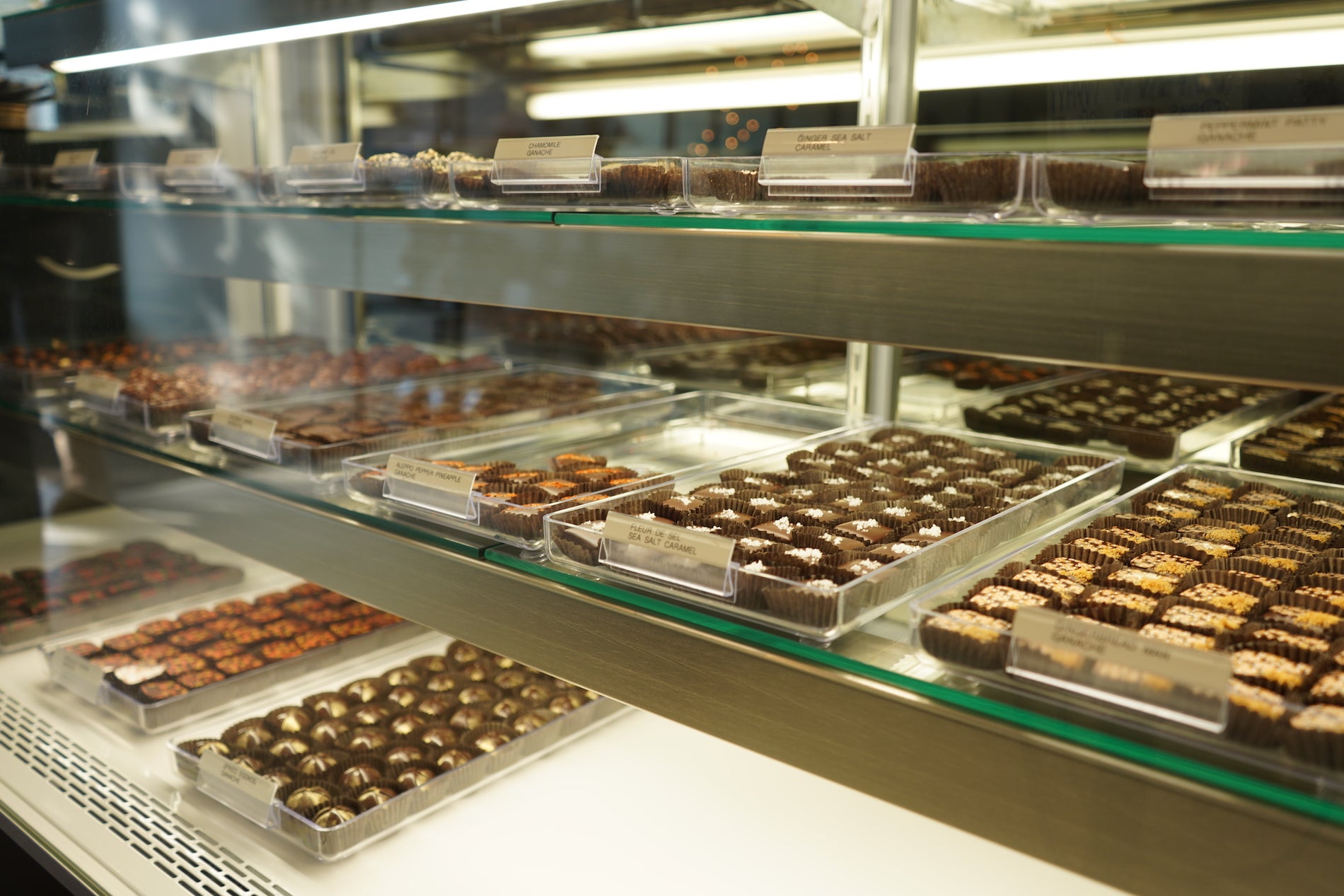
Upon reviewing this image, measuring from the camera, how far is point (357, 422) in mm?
1896

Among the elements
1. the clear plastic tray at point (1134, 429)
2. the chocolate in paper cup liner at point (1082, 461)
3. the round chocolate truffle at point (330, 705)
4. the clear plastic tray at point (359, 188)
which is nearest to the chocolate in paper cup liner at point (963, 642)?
the chocolate in paper cup liner at point (1082, 461)

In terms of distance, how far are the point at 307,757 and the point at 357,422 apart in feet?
1.99

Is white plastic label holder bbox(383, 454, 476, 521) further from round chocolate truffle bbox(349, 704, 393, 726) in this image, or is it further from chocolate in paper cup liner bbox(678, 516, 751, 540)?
round chocolate truffle bbox(349, 704, 393, 726)

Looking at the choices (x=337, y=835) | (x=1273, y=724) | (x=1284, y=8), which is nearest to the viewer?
(x=1273, y=724)

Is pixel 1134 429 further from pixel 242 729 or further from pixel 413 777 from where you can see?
pixel 242 729

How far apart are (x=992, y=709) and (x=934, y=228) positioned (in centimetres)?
40

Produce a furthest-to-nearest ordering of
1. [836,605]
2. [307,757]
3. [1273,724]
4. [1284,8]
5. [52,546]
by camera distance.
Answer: [52,546] < [307,757] < [1284,8] < [836,605] < [1273,724]

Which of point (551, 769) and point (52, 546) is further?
Answer: point (52, 546)

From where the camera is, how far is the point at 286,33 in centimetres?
175

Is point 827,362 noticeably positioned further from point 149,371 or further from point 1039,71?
point 149,371

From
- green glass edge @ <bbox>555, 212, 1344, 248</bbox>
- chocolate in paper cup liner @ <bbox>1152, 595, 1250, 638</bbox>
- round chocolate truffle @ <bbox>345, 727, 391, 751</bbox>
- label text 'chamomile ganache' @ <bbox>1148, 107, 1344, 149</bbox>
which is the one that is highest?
label text 'chamomile ganache' @ <bbox>1148, 107, 1344, 149</bbox>

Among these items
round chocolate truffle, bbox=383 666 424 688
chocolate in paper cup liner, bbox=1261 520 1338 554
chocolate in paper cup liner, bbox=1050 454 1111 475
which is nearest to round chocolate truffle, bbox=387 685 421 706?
round chocolate truffle, bbox=383 666 424 688

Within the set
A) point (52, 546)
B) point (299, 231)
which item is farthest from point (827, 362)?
point (52, 546)

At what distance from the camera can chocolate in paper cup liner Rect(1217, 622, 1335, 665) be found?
849 millimetres
